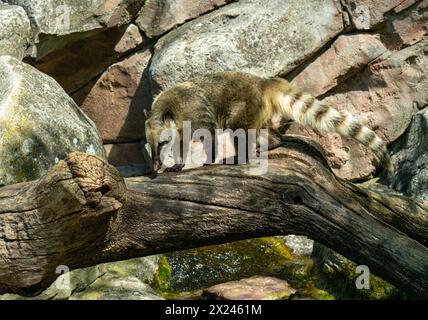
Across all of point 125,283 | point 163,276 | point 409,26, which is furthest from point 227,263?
point 409,26

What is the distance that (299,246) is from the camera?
8562 millimetres

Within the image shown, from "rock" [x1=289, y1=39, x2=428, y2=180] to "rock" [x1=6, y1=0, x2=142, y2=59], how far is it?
2457 mm

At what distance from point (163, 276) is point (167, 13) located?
321cm

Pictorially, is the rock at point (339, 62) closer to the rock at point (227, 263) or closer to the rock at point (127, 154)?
the rock at point (227, 263)

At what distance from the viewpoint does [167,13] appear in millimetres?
9383

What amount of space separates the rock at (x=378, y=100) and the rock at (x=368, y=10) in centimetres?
41

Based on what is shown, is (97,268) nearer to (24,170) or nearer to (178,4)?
(24,170)

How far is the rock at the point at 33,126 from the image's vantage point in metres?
6.58

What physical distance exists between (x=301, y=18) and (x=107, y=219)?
201 inches

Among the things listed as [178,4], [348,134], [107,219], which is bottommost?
[107,219]

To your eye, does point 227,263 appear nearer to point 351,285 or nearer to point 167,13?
point 351,285

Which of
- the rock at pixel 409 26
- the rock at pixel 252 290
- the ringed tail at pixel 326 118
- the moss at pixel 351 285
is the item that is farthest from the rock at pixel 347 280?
the rock at pixel 409 26
